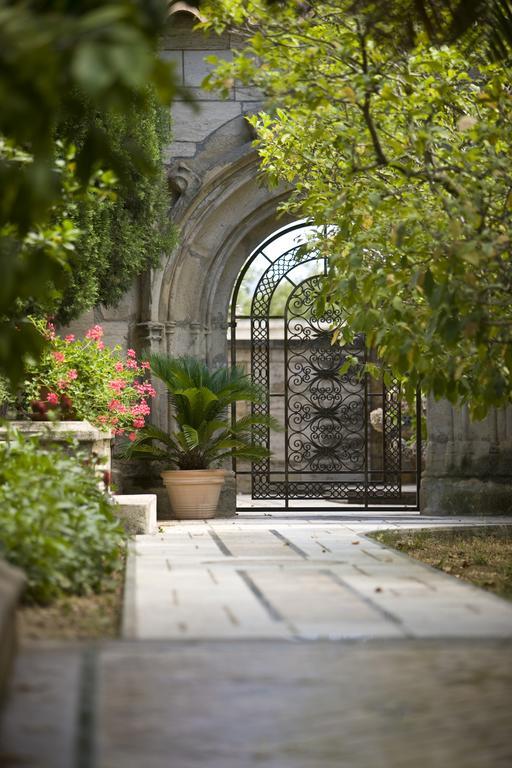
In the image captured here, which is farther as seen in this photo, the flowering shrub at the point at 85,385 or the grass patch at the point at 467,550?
the flowering shrub at the point at 85,385

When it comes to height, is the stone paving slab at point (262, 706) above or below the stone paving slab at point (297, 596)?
below

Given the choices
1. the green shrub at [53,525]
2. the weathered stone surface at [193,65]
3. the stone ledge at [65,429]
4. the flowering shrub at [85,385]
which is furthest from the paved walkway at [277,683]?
the weathered stone surface at [193,65]

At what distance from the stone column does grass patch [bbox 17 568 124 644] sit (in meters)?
6.73

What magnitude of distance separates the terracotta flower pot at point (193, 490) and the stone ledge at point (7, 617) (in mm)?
6895

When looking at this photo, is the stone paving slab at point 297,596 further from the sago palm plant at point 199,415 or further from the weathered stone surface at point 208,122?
the weathered stone surface at point 208,122

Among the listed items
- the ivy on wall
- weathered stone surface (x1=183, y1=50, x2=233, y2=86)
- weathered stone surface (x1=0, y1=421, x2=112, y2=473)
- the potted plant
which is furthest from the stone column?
weathered stone surface (x1=0, y1=421, x2=112, y2=473)

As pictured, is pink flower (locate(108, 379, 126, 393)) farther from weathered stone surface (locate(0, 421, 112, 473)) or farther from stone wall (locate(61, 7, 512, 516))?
stone wall (locate(61, 7, 512, 516))

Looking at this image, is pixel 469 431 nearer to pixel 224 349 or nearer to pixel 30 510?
pixel 224 349

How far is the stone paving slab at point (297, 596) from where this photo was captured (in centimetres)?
397

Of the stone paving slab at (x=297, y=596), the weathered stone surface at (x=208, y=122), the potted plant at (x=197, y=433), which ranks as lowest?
the stone paving slab at (x=297, y=596)

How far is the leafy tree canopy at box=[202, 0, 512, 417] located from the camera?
18.2 feet

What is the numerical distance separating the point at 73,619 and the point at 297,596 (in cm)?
99

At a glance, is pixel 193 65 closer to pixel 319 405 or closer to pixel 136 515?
pixel 319 405

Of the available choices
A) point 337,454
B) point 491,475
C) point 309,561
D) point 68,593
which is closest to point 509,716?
point 68,593
